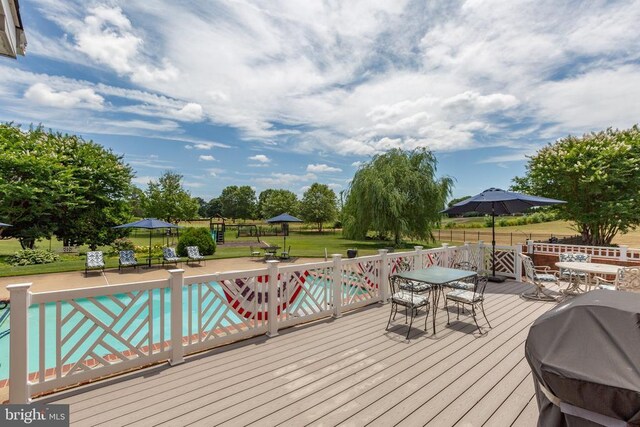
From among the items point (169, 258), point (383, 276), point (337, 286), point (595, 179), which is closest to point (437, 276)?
point (383, 276)

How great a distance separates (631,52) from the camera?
7711 millimetres

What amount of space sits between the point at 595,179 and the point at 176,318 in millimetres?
13561

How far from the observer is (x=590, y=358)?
52.7 inches

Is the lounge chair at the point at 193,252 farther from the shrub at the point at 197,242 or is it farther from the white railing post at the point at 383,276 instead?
the white railing post at the point at 383,276

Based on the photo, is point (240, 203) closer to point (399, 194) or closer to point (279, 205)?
point (279, 205)

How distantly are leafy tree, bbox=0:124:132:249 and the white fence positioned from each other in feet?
34.4

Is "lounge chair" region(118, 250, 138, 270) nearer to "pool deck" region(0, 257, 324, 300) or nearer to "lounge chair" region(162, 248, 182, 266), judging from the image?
"pool deck" region(0, 257, 324, 300)

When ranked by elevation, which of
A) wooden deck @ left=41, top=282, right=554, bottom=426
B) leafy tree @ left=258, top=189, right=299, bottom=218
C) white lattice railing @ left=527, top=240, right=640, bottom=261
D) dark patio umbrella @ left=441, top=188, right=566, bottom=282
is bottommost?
wooden deck @ left=41, top=282, right=554, bottom=426

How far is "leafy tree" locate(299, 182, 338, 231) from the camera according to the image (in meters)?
35.1

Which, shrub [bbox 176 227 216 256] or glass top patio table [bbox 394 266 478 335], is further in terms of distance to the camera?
shrub [bbox 176 227 216 256]

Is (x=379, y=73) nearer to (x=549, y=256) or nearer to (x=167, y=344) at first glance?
(x=549, y=256)

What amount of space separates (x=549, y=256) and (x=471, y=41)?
21.3 feet
